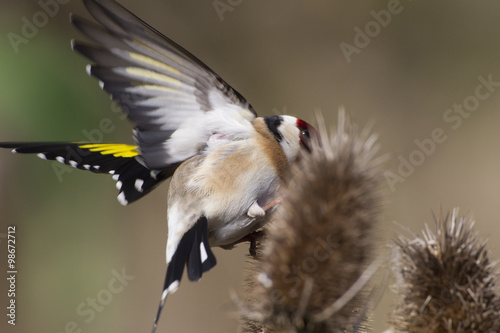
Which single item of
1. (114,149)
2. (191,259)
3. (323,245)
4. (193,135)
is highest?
(193,135)

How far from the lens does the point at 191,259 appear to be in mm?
2158

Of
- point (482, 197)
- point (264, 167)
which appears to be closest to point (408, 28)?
point (482, 197)

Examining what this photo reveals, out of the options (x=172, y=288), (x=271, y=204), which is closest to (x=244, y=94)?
(x=271, y=204)

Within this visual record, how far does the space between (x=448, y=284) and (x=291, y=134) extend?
39.5 inches

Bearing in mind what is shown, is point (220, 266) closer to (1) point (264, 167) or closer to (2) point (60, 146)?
(2) point (60, 146)

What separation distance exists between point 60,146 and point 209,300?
2.34m

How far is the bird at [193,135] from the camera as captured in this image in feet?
7.43

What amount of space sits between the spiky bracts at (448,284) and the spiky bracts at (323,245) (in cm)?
23

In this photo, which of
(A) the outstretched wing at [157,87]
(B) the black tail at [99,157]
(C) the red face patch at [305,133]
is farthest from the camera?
(B) the black tail at [99,157]

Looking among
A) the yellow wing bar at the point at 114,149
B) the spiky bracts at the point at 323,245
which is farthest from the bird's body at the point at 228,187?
the spiky bracts at the point at 323,245

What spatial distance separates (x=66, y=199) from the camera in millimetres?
4316

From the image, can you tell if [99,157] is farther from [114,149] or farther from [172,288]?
[172,288]

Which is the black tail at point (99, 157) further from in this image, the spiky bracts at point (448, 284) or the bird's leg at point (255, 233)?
the spiky bracts at point (448, 284)

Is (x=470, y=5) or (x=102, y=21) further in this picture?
(x=470, y=5)
